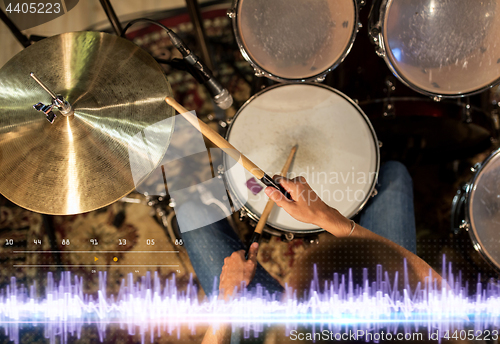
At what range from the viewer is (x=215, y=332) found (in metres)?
0.88

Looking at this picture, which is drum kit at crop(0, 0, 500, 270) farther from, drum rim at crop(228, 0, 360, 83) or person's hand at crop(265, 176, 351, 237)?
person's hand at crop(265, 176, 351, 237)

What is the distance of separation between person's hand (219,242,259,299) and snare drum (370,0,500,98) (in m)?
0.72

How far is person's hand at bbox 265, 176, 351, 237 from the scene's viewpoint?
2.53ft

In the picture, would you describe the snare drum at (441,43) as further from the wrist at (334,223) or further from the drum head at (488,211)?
the wrist at (334,223)

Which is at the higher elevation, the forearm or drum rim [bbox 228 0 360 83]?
drum rim [bbox 228 0 360 83]

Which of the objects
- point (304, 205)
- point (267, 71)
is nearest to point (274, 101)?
point (267, 71)

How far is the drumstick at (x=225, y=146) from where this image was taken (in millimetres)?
768

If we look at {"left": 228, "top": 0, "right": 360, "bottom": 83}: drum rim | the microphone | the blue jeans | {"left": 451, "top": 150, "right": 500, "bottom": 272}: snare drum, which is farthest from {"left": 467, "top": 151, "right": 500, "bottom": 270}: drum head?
the microphone

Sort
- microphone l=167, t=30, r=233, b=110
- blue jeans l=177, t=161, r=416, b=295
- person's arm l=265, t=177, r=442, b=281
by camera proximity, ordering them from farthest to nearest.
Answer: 1. blue jeans l=177, t=161, r=416, b=295
2. microphone l=167, t=30, r=233, b=110
3. person's arm l=265, t=177, r=442, b=281

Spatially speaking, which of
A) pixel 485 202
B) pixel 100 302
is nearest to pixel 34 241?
pixel 100 302

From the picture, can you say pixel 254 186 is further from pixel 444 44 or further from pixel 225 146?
pixel 444 44

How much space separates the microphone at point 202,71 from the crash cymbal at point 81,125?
11 centimetres

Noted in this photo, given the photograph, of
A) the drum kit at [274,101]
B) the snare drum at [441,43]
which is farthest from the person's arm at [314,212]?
the snare drum at [441,43]

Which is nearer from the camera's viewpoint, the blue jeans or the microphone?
the microphone
